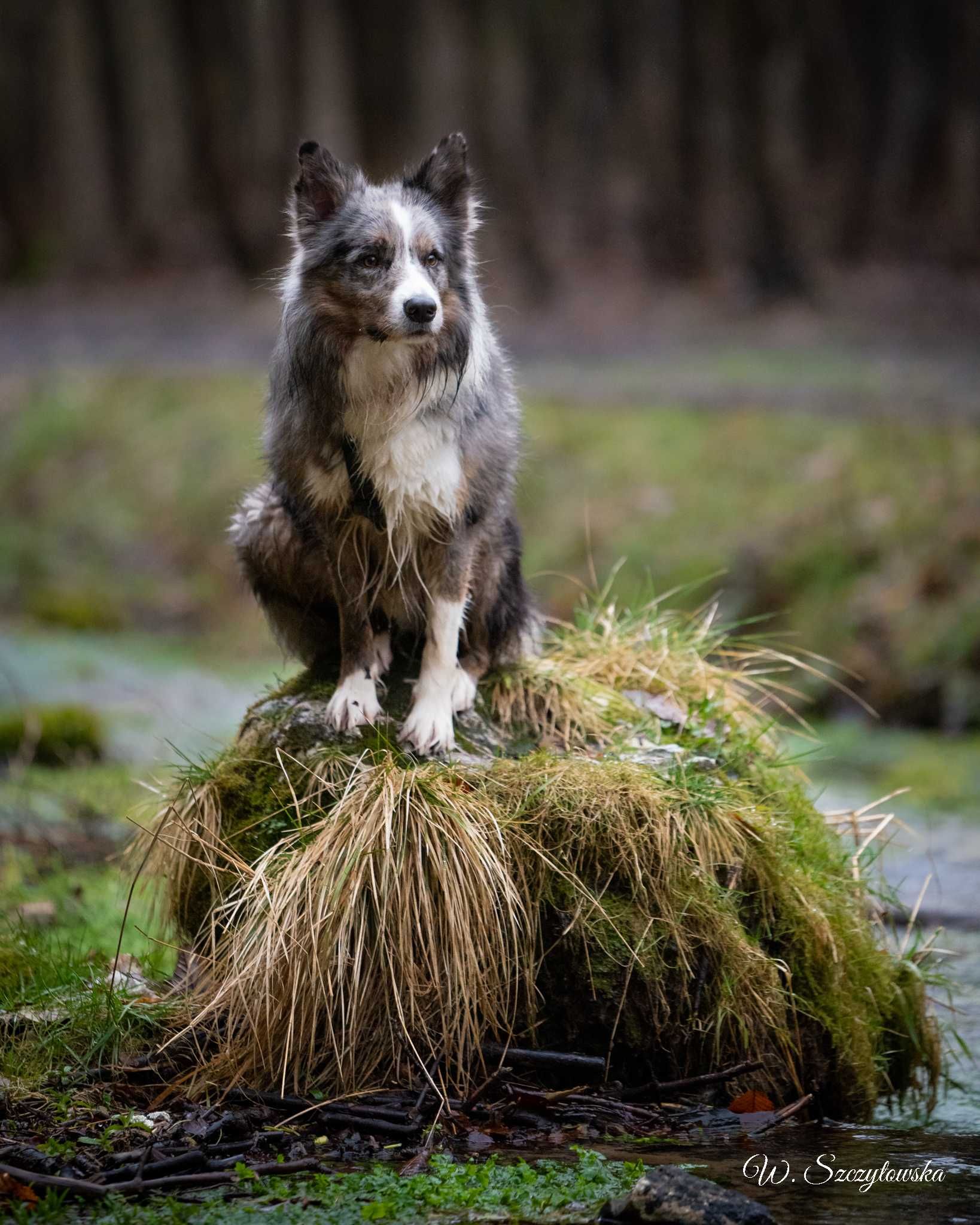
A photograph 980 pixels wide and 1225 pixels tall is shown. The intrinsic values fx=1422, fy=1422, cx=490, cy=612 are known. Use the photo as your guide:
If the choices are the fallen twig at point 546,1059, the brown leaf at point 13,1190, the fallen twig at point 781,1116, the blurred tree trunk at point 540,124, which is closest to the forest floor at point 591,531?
the fallen twig at point 781,1116

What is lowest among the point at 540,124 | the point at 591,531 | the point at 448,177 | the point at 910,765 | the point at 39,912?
the point at 39,912

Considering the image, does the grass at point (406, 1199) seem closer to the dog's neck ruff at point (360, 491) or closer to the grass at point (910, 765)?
the dog's neck ruff at point (360, 491)

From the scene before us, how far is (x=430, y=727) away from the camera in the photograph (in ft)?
13.7

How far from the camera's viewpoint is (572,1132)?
11.6 ft

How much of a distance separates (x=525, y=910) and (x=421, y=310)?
5.34 feet

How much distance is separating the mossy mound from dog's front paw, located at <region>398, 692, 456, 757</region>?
0.07 meters

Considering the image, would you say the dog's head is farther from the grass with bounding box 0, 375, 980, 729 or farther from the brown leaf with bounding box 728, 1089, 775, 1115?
the grass with bounding box 0, 375, 980, 729

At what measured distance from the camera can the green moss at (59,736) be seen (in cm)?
748

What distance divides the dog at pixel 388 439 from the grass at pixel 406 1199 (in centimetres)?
129

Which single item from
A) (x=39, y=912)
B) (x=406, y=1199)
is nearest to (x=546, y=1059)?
(x=406, y=1199)

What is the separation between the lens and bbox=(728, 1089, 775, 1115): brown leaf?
3.77 metres

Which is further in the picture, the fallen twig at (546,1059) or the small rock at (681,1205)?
the fallen twig at (546,1059)

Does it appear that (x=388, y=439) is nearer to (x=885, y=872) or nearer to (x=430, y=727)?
(x=430, y=727)

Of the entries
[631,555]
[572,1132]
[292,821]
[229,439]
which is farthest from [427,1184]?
[229,439]
